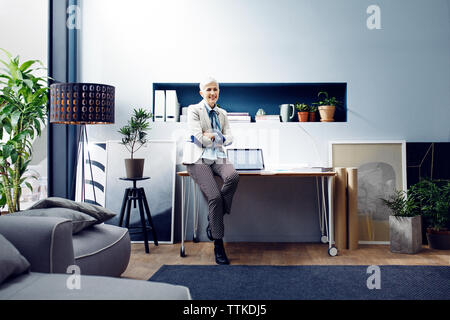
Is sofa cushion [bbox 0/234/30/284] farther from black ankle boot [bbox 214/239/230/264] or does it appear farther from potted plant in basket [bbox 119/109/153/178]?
potted plant in basket [bbox 119/109/153/178]

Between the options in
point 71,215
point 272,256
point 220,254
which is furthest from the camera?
point 272,256

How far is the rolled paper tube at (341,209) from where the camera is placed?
3.29m

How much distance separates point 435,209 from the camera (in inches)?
126

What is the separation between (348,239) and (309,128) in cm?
108

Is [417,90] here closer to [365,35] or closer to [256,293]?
[365,35]

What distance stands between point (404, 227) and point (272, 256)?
1155 millimetres

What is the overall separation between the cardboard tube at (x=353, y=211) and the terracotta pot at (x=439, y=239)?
642 mm

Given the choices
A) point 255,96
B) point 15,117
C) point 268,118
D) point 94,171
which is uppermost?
point 255,96

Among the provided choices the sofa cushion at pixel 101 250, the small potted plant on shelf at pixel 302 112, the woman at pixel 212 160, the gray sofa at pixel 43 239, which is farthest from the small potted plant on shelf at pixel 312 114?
the gray sofa at pixel 43 239

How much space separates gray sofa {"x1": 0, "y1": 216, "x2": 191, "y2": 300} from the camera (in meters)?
1.09

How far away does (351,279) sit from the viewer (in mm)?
2359

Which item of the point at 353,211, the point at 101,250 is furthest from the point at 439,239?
the point at 101,250

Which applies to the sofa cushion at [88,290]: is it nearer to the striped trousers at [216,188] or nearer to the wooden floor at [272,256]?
the wooden floor at [272,256]

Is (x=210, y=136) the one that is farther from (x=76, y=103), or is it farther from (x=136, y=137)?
(x=76, y=103)
